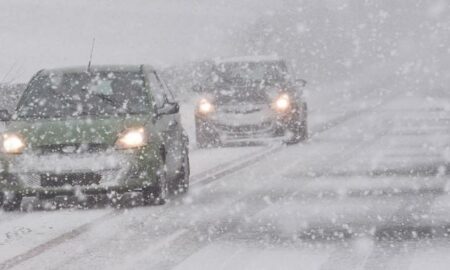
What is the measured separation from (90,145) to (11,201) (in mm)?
1017

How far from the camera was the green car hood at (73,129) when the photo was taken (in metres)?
10.9

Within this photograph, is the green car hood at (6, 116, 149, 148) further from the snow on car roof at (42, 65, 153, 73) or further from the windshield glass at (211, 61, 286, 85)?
the windshield glass at (211, 61, 286, 85)

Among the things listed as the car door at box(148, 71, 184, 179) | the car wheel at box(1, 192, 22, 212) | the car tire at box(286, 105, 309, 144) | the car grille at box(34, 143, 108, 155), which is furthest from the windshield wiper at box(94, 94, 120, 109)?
the car tire at box(286, 105, 309, 144)

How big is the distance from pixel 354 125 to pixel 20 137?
15.1 meters

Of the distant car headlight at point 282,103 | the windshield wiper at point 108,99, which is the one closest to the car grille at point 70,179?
the windshield wiper at point 108,99

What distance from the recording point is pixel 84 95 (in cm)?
1199

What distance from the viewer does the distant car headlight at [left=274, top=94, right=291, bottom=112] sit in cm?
1983

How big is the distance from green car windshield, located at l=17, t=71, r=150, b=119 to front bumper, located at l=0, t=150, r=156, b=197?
86 centimetres

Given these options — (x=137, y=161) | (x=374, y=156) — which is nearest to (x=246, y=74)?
(x=374, y=156)

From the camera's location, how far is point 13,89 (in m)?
23.5

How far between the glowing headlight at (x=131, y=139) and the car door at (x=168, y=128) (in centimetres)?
40

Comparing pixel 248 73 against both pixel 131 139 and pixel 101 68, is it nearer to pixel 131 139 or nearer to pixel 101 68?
pixel 101 68

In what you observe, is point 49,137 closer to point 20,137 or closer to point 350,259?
point 20,137

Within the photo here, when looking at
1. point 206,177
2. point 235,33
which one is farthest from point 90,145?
point 235,33
